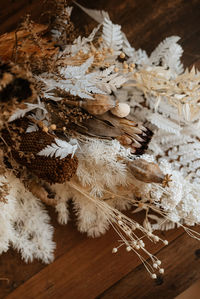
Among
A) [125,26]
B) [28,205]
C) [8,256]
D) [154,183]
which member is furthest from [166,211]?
[125,26]

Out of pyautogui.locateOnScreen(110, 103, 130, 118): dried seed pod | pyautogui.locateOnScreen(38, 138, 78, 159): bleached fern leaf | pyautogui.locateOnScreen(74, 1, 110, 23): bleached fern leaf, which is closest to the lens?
pyautogui.locateOnScreen(38, 138, 78, 159): bleached fern leaf

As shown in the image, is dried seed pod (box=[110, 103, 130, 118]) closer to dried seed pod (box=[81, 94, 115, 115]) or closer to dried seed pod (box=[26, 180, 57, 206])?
dried seed pod (box=[81, 94, 115, 115])

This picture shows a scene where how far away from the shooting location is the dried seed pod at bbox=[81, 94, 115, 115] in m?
1.02

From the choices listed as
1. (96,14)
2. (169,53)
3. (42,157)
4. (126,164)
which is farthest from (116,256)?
(96,14)

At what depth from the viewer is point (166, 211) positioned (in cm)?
111

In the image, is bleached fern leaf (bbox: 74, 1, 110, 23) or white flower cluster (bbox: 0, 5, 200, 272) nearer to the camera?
white flower cluster (bbox: 0, 5, 200, 272)

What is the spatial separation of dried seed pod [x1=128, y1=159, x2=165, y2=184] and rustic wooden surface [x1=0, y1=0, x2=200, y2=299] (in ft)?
1.01

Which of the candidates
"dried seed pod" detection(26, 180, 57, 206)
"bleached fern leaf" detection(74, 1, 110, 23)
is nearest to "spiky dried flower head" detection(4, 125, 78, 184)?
"dried seed pod" detection(26, 180, 57, 206)

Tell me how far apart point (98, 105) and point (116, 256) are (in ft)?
1.97

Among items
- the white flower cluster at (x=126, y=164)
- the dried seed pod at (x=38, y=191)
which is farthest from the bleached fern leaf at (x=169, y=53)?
the dried seed pod at (x=38, y=191)

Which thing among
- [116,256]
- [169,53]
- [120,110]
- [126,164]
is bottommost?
[116,256]

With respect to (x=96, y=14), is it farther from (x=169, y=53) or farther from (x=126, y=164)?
(x=126, y=164)

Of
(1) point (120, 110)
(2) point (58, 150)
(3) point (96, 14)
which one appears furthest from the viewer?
(3) point (96, 14)

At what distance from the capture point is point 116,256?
1216 millimetres
